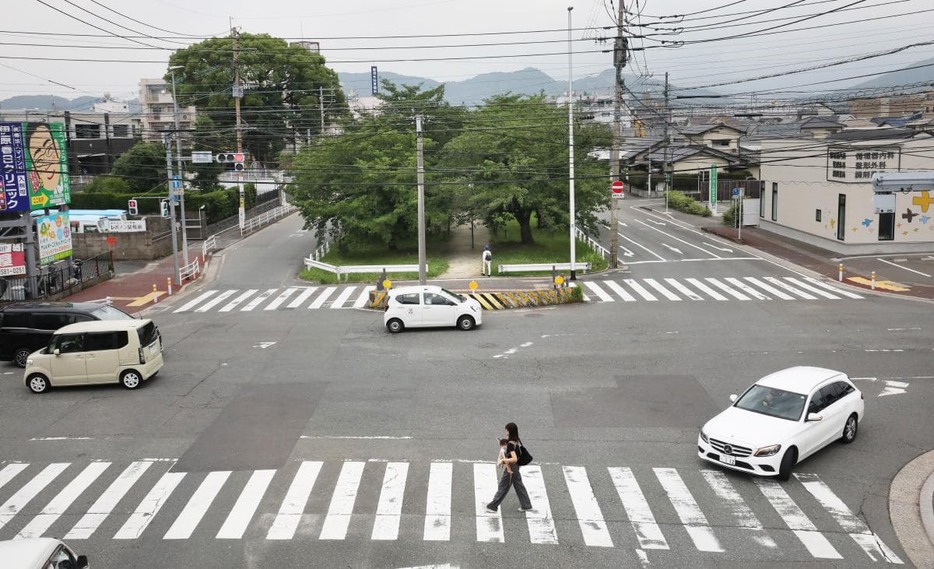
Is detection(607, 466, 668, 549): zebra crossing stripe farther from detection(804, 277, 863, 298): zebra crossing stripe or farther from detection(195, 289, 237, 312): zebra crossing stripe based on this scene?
detection(195, 289, 237, 312): zebra crossing stripe

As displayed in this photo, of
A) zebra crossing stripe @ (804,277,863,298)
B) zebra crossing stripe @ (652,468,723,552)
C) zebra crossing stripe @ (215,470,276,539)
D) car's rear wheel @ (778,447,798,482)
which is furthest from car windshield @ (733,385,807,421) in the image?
zebra crossing stripe @ (804,277,863,298)

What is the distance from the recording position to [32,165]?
1368 inches

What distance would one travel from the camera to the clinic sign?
3366 centimetres

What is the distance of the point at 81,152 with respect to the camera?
71.9m

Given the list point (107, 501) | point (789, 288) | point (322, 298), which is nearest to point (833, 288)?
point (789, 288)

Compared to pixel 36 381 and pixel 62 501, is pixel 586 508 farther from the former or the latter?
pixel 36 381

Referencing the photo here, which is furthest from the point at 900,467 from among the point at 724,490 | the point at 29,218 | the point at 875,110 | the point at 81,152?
the point at 875,110

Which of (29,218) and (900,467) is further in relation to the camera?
(29,218)

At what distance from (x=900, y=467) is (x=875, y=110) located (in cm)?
9450

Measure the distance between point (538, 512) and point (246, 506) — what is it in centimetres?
455

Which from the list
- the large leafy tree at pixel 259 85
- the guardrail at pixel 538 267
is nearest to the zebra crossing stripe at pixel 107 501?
the guardrail at pixel 538 267

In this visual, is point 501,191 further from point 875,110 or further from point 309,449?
point 875,110

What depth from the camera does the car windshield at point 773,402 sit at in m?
14.6

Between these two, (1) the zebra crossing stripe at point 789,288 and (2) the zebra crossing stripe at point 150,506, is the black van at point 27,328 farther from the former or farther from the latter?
(1) the zebra crossing stripe at point 789,288
